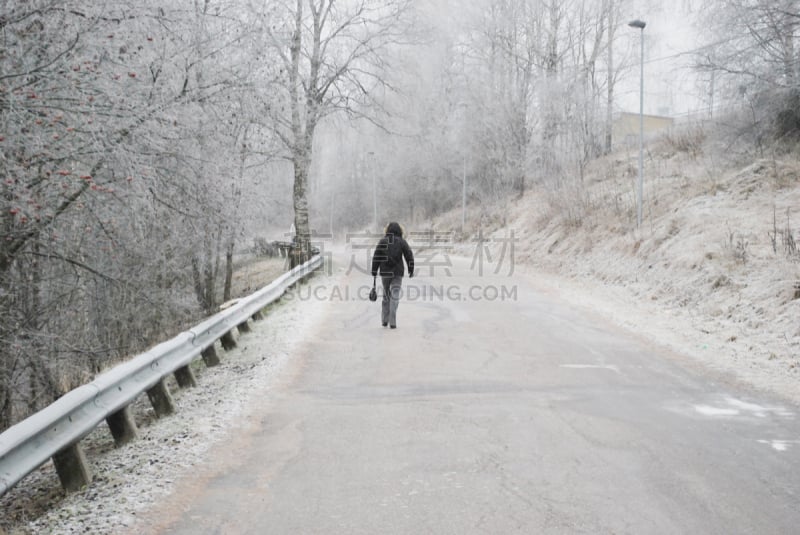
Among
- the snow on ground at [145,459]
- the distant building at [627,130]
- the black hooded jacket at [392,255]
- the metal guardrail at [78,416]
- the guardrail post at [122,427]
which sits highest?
the distant building at [627,130]

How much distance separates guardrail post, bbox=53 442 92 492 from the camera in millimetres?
4582

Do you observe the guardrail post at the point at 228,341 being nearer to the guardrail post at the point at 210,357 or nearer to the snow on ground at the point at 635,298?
the snow on ground at the point at 635,298

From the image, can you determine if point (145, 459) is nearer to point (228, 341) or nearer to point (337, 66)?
point (228, 341)

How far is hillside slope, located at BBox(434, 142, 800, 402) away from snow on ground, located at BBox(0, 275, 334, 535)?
5.94 meters

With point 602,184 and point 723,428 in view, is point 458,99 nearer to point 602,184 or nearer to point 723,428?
point 602,184

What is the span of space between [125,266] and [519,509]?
11.0m

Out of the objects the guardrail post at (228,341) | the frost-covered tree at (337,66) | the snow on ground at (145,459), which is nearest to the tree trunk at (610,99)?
the frost-covered tree at (337,66)

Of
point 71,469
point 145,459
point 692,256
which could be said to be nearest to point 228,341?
point 145,459

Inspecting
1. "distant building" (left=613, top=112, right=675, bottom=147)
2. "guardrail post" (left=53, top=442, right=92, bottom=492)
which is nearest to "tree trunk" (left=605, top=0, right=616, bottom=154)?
"distant building" (left=613, top=112, right=675, bottom=147)

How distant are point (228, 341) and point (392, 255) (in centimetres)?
326

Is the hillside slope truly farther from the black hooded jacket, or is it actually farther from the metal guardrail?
the metal guardrail

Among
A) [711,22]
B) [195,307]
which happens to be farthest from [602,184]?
[195,307]

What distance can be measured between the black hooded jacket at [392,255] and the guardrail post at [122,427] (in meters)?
6.10

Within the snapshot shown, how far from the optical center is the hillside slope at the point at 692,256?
31.8 ft
